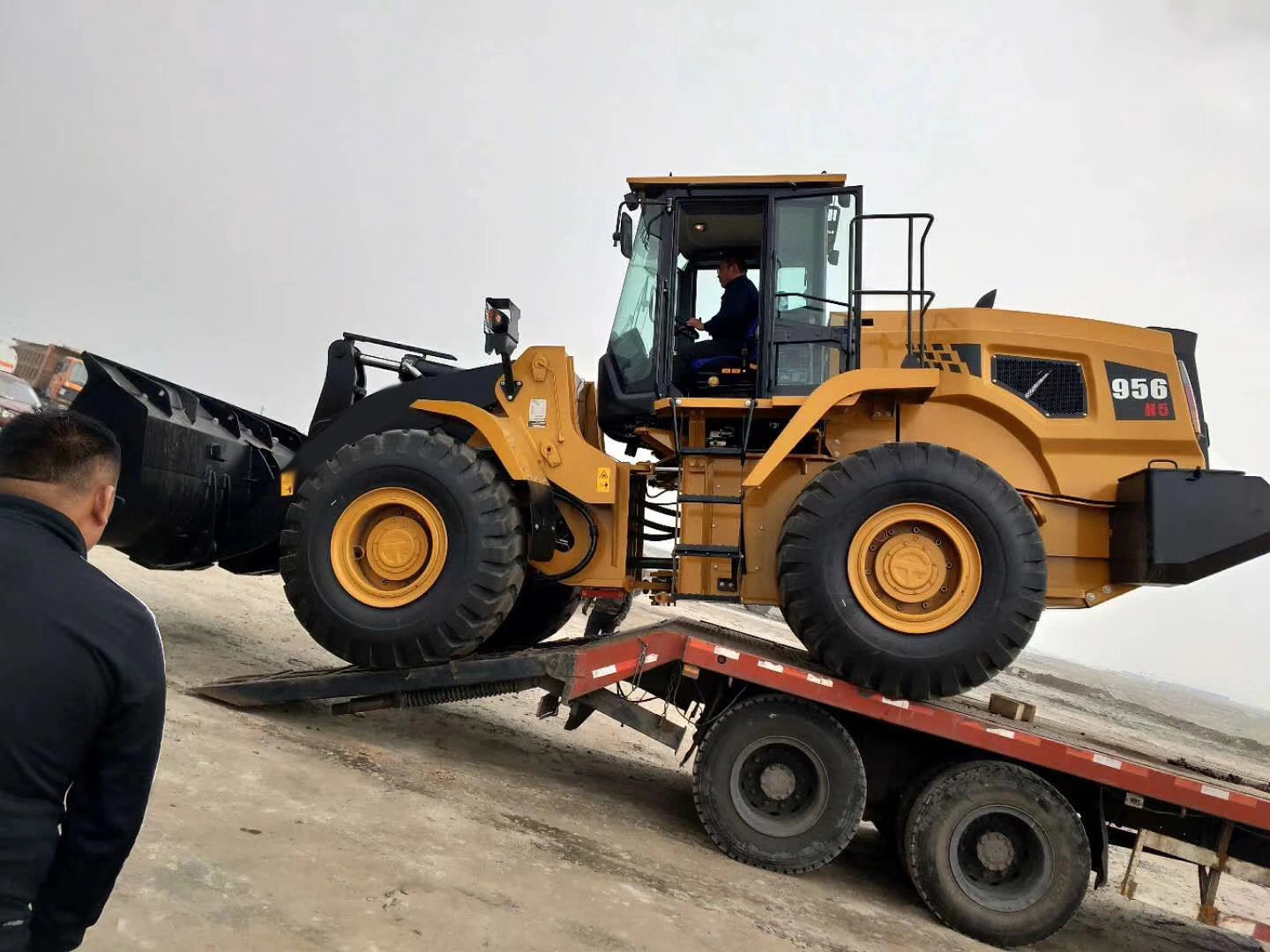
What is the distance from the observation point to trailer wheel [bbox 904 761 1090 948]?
458cm

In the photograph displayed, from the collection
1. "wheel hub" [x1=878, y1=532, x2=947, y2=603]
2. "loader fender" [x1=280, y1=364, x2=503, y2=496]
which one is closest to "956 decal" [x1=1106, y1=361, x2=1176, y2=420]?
"wheel hub" [x1=878, y1=532, x2=947, y2=603]

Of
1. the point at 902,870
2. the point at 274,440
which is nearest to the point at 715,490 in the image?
the point at 902,870

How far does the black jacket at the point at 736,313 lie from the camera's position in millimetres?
5926

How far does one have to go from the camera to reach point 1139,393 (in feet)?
17.8

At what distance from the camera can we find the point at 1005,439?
5.51 m

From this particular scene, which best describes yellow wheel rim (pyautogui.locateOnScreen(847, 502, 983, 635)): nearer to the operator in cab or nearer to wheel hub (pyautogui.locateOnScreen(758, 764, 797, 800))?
wheel hub (pyautogui.locateOnScreen(758, 764, 797, 800))

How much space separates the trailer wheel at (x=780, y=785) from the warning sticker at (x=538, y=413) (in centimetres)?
222

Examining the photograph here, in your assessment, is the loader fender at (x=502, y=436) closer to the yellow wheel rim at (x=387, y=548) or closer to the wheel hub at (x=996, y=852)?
the yellow wheel rim at (x=387, y=548)

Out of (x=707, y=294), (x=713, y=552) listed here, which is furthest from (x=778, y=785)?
(x=707, y=294)

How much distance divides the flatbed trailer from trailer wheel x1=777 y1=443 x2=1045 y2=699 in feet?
0.81

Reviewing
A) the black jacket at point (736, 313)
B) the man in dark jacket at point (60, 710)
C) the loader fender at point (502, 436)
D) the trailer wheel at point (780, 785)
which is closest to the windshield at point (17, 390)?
the loader fender at point (502, 436)

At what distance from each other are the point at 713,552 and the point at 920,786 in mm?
1772

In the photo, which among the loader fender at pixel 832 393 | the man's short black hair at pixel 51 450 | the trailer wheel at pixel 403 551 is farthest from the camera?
the trailer wheel at pixel 403 551

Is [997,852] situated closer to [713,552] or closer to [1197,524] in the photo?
[1197,524]
